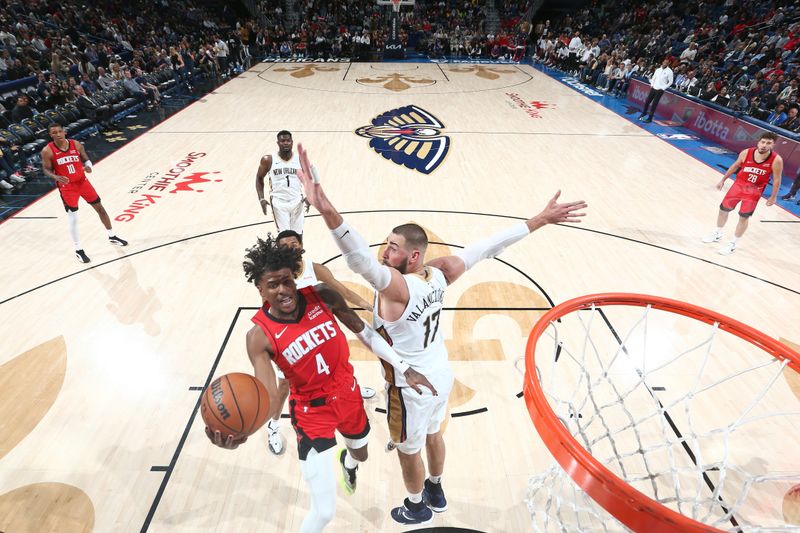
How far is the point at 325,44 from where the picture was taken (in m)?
22.1

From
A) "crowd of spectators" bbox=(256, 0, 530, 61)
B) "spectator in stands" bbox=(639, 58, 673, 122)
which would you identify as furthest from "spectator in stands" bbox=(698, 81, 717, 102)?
"crowd of spectators" bbox=(256, 0, 530, 61)

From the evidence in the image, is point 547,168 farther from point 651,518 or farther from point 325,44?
point 325,44

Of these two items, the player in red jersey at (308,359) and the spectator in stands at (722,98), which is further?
the spectator in stands at (722,98)

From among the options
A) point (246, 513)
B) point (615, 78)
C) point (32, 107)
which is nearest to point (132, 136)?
point (32, 107)

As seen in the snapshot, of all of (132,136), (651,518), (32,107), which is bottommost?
(132,136)

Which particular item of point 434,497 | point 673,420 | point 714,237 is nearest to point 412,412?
point 434,497

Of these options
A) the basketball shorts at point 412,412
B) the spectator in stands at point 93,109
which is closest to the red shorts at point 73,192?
the basketball shorts at point 412,412

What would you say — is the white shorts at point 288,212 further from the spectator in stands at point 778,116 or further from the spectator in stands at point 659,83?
the spectator in stands at point 659,83

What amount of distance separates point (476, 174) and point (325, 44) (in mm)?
16832

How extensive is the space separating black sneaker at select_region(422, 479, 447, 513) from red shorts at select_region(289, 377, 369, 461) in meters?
0.70

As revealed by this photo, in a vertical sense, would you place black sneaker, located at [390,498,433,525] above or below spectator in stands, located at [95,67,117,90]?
below

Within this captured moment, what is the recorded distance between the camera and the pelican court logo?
9547 millimetres

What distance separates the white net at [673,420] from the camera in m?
3.02

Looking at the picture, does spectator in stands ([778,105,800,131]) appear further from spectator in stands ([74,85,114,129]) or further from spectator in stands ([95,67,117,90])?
spectator in stands ([95,67,117,90])
